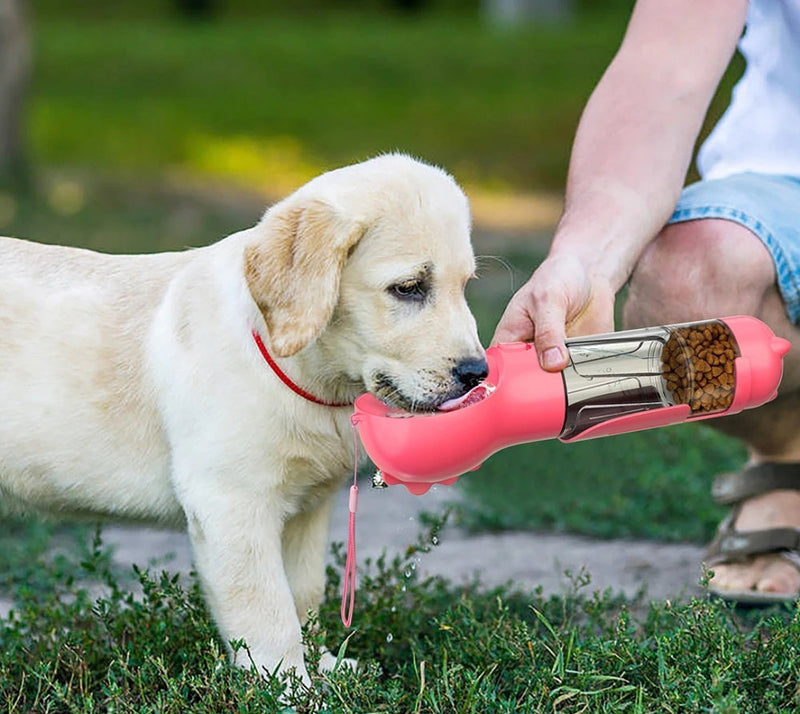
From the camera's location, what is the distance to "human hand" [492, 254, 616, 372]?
2703 millimetres

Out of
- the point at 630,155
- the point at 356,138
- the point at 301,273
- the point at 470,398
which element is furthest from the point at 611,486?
the point at 356,138

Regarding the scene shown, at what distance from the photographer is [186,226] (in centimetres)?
987

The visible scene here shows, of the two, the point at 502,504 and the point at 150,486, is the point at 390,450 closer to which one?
the point at 150,486

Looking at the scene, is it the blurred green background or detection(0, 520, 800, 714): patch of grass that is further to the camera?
the blurred green background

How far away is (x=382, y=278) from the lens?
2688 millimetres

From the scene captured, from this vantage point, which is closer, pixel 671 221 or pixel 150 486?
pixel 150 486

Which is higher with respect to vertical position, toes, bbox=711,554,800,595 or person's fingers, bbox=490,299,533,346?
person's fingers, bbox=490,299,533,346

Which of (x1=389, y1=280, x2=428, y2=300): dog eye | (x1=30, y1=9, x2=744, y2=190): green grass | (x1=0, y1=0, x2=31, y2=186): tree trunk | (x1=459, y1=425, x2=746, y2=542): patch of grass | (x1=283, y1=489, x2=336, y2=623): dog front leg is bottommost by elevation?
(x1=30, y1=9, x2=744, y2=190): green grass

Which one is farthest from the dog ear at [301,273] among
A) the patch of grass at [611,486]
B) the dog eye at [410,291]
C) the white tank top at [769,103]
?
the patch of grass at [611,486]

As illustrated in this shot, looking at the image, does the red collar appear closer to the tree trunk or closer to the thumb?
the thumb

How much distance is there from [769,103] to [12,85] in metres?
7.61

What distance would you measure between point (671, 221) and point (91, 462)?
5.06 ft

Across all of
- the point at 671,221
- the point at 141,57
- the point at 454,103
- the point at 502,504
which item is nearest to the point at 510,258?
the point at 502,504

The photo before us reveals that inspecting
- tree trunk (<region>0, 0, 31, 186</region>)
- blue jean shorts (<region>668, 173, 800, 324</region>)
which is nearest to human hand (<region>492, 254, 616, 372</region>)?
blue jean shorts (<region>668, 173, 800, 324</region>)
